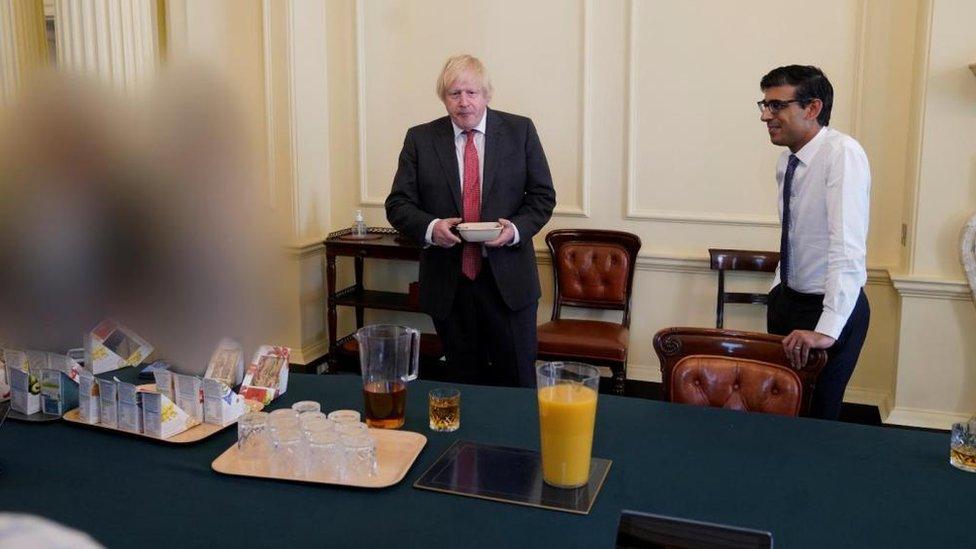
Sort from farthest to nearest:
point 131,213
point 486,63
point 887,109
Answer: point 486,63 < point 887,109 < point 131,213

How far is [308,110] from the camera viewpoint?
14.2ft

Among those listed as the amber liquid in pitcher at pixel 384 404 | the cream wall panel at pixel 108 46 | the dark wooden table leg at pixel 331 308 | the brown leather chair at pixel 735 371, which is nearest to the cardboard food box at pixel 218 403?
the amber liquid in pitcher at pixel 384 404

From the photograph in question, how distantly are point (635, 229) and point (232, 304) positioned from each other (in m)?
3.32

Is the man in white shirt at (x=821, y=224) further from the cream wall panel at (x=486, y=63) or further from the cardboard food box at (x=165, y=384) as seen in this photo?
the cream wall panel at (x=486, y=63)

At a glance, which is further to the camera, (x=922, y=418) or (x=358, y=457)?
(x=922, y=418)

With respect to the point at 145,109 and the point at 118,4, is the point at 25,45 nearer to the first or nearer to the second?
the point at 118,4

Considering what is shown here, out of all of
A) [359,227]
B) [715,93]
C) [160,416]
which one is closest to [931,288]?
[715,93]

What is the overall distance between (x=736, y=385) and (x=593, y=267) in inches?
85.0

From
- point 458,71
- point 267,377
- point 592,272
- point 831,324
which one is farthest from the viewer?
point 592,272

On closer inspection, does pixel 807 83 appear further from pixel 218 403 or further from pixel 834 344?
pixel 218 403

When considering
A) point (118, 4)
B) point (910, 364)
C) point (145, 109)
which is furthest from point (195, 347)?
point (910, 364)

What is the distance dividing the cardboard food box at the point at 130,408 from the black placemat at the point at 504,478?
540 millimetres

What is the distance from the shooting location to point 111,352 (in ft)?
5.02

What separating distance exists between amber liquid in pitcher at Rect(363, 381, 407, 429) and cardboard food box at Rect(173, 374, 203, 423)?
0.99 ft
